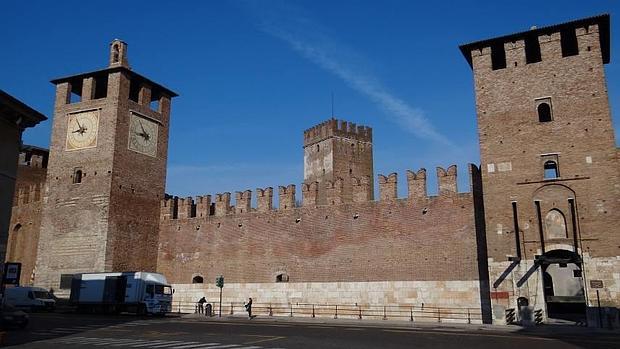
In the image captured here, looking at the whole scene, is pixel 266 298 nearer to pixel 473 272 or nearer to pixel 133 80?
pixel 473 272

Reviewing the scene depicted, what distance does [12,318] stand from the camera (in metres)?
15.4

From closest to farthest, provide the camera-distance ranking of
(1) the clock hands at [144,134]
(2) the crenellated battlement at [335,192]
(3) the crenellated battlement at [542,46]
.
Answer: (3) the crenellated battlement at [542,46] < (2) the crenellated battlement at [335,192] < (1) the clock hands at [144,134]

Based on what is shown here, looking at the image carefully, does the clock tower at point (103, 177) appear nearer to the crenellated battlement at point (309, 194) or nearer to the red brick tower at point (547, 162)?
the crenellated battlement at point (309, 194)

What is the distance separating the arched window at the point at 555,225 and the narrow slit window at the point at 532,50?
610cm

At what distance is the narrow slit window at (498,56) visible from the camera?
21.6 meters

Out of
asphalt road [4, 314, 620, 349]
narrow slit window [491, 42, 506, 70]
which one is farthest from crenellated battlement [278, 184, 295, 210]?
narrow slit window [491, 42, 506, 70]

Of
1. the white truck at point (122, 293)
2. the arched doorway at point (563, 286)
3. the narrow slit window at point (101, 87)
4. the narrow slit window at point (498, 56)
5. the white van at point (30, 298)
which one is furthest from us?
the narrow slit window at point (101, 87)

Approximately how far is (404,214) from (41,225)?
19267 mm

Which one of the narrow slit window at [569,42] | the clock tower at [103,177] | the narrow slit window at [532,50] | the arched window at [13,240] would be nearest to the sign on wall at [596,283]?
the narrow slit window at [569,42]

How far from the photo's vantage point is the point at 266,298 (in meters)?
25.0

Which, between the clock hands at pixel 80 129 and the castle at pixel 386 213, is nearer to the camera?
the castle at pixel 386 213

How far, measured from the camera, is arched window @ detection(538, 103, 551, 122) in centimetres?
2020

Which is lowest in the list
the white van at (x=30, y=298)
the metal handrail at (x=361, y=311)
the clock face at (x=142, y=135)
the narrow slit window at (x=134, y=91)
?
the metal handrail at (x=361, y=311)

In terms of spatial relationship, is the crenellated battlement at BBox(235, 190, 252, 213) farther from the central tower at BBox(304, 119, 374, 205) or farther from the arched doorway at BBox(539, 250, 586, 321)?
the central tower at BBox(304, 119, 374, 205)
